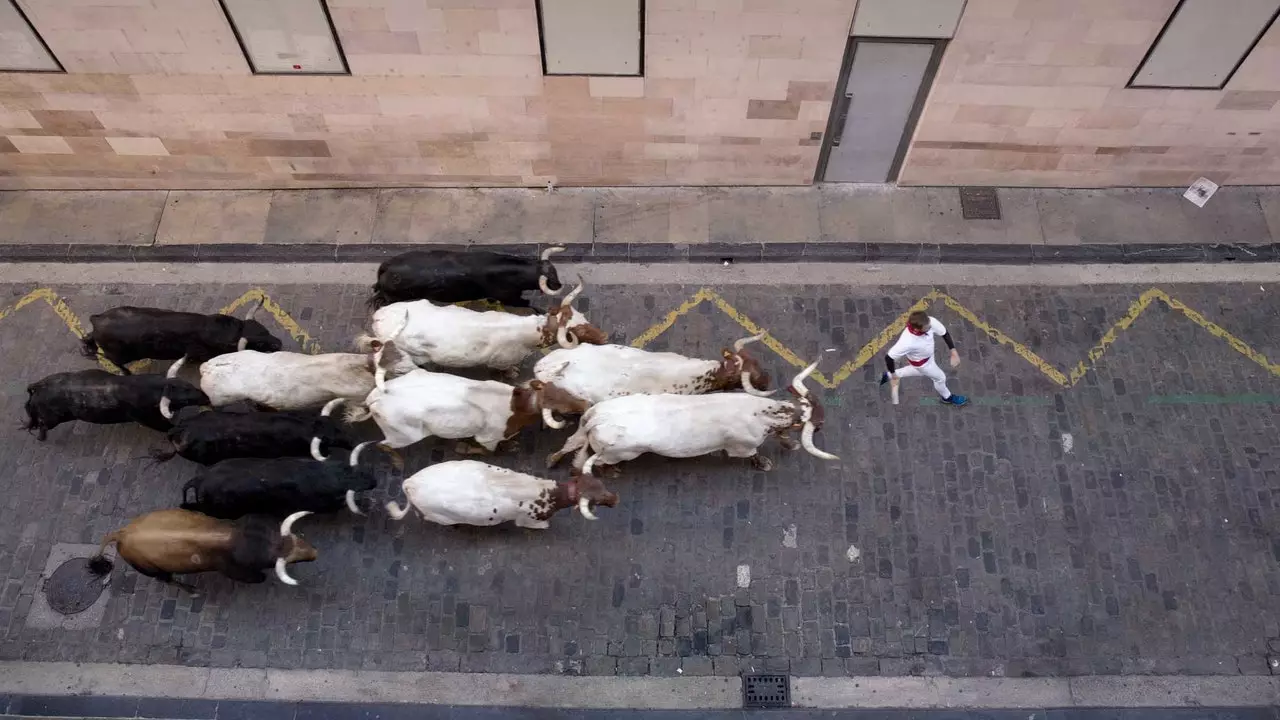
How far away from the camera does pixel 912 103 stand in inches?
401

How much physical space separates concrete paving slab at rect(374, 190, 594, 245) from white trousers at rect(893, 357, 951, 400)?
13.9ft

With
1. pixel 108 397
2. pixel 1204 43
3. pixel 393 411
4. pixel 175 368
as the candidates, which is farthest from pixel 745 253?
pixel 108 397

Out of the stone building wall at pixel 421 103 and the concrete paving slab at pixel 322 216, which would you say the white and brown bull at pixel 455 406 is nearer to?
the concrete paving slab at pixel 322 216

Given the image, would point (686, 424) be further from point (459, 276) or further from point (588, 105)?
point (588, 105)

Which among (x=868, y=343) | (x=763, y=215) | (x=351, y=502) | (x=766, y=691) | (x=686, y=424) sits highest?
(x=763, y=215)

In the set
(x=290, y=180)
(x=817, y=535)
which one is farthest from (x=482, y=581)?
(x=290, y=180)

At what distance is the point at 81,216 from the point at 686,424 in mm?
8578

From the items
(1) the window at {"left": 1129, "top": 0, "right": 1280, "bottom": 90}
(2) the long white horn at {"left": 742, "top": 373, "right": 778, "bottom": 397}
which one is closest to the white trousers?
(2) the long white horn at {"left": 742, "top": 373, "right": 778, "bottom": 397}

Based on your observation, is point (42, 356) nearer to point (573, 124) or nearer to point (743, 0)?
point (573, 124)

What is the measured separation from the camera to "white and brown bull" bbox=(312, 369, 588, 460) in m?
8.34

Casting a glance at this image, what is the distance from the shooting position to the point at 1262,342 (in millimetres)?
10070

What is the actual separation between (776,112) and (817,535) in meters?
4.95

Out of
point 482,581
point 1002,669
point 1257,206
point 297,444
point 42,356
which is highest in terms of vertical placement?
point 1257,206

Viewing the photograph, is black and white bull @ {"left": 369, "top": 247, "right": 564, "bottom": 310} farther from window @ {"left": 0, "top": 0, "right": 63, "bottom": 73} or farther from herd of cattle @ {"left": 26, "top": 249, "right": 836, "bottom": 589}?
window @ {"left": 0, "top": 0, "right": 63, "bottom": 73}
